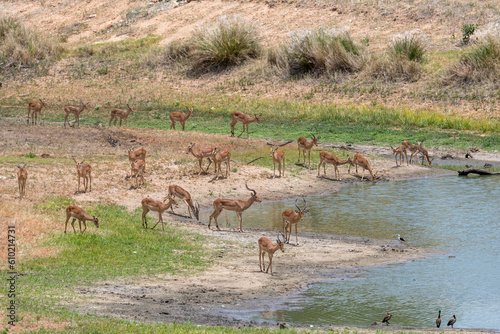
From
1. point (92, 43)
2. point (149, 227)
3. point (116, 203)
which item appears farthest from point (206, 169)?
point (92, 43)

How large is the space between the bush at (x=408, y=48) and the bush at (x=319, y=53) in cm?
196

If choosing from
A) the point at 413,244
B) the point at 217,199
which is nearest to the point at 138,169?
the point at 217,199

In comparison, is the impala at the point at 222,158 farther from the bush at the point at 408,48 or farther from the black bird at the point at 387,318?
the bush at the point at 408,48

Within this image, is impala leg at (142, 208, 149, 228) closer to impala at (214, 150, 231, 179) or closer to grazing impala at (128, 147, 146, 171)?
grazing impala at (128, 147, 146, 171)

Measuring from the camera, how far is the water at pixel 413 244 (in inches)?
475


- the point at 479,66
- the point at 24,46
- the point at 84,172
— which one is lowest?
the point at 84,172

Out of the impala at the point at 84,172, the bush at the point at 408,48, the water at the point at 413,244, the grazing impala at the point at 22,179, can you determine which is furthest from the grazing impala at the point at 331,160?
the bush at the point at 408,48

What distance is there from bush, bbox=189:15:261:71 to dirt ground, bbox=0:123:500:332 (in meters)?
16.3

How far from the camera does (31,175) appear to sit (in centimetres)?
2077

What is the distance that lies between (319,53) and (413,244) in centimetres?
2598

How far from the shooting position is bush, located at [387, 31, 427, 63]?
1528 inches

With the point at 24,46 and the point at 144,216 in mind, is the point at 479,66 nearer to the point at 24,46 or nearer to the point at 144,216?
the point at 144,216

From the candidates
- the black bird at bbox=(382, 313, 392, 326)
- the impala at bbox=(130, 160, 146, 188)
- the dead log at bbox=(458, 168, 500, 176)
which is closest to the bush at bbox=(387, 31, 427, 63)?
the dead log at bbox=(458, 168, 500, 176)

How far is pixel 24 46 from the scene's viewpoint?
4928 centimetres
